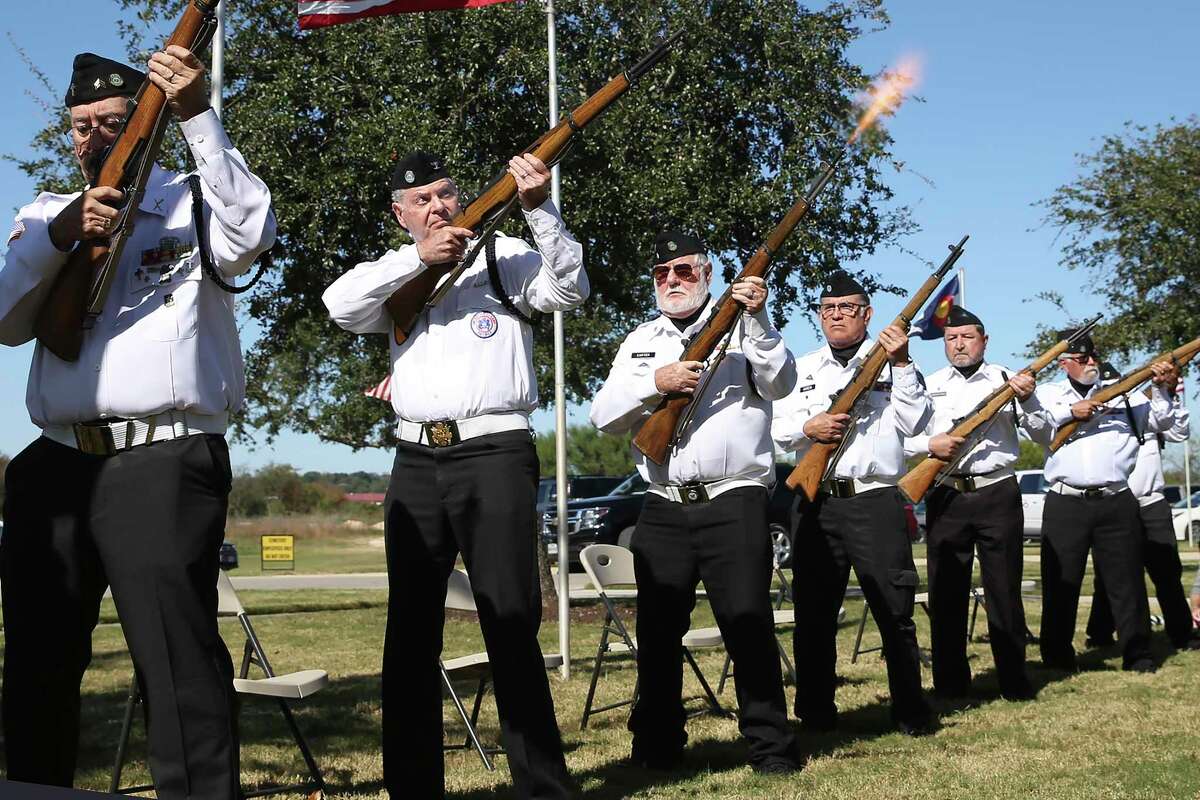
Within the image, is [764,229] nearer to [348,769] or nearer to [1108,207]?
[348,769]

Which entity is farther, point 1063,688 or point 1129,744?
point 1063,688

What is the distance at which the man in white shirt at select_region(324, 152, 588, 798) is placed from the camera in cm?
522

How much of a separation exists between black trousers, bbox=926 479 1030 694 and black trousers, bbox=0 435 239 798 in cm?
609

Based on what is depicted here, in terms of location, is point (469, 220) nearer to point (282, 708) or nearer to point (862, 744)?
point (282, 708)

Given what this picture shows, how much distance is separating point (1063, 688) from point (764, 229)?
641 cm

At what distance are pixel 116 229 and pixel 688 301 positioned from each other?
3.40 meters

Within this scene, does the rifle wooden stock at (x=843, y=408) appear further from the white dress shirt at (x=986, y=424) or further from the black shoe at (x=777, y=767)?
the black shoe at (x=777, y=767)

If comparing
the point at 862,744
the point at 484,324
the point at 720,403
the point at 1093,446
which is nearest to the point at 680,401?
the point at 720,403

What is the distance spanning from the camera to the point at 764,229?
14258 millimetres

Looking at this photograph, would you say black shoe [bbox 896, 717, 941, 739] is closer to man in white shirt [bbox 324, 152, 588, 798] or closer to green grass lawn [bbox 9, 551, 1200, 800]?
green grass lawn [bbox 9, 551, 1200, 800]

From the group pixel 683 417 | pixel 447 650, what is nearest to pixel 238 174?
pixel 683 417

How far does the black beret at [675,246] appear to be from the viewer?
6.86 m

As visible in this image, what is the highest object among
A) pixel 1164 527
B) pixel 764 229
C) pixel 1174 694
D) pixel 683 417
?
pixel 764 229

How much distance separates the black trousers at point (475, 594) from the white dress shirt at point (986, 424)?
475 centimetres
